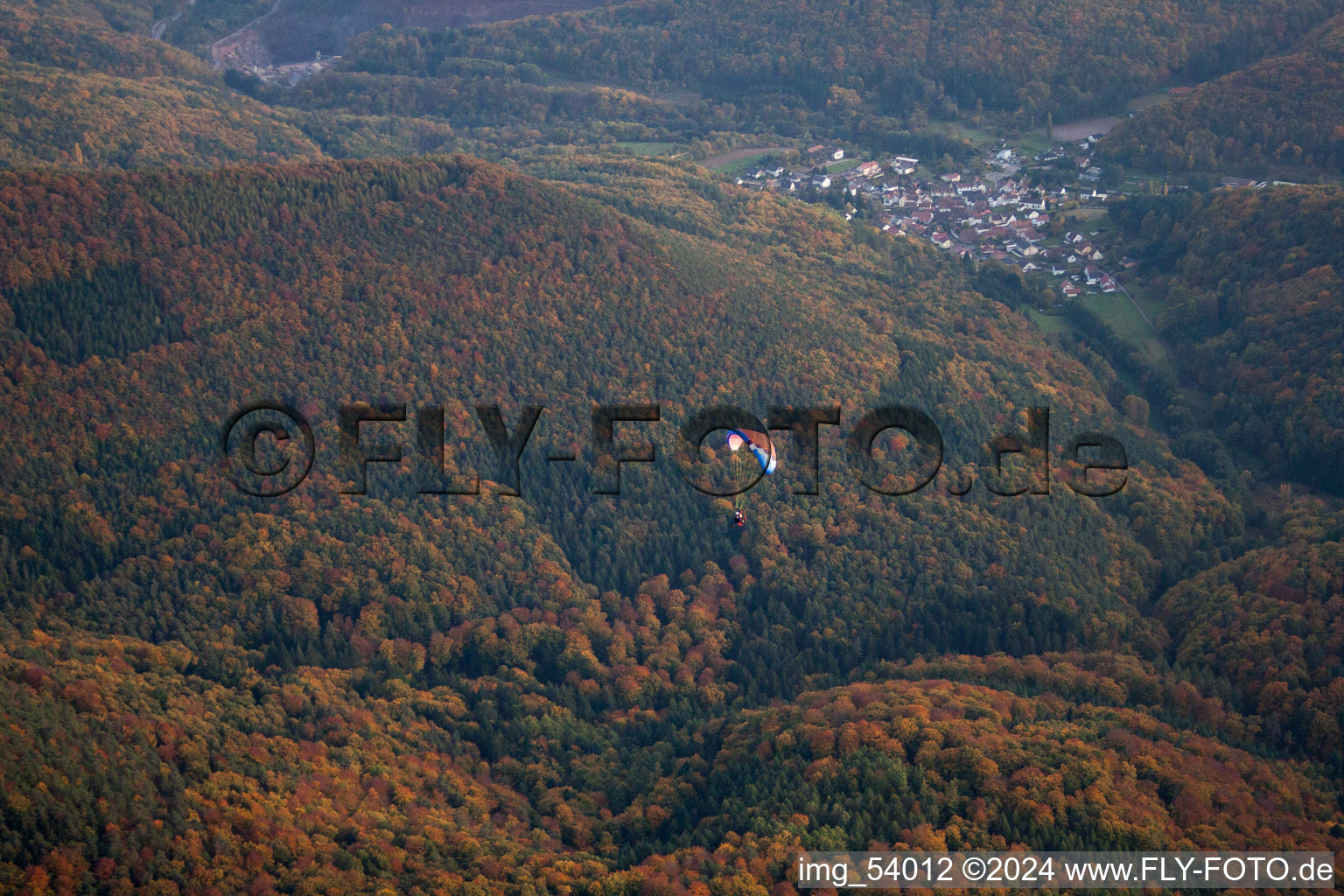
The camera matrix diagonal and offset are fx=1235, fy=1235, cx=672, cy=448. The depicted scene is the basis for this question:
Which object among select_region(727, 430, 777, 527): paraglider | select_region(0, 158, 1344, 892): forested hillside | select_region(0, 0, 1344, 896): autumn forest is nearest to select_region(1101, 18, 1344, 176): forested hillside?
select_region(0, 0, 1344, 896): autumn forest

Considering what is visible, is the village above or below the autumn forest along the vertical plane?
above

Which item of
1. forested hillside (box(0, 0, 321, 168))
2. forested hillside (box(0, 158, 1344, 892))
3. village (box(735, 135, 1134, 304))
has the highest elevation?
forested hillside (box(0, 0, 321, 168))

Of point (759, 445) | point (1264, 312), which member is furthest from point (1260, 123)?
point (759, 445)

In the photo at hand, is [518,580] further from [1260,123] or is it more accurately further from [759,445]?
[1260,123]

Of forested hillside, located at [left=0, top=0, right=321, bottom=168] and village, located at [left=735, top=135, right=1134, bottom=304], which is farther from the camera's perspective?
forested hillside, located at [left=0, top=0, right=321, bottom=168]

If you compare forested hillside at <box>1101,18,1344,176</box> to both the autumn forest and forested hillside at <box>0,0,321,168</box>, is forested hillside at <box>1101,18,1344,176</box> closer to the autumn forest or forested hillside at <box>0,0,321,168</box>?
the autumn forest

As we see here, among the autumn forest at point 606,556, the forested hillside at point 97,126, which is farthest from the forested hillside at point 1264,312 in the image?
the forested hillside at point 97,126

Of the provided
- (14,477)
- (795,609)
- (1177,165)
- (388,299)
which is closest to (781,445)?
(795,609)

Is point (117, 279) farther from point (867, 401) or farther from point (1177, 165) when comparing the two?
point (1177, 165)
